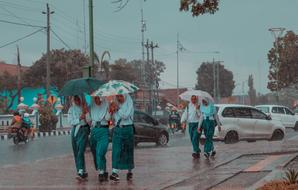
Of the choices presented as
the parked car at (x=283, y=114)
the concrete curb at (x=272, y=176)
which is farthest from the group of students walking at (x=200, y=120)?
the parked car at (x=283, y=114)

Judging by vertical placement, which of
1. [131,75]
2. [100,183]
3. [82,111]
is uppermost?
[131,75]

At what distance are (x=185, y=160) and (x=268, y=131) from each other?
10.3 metres

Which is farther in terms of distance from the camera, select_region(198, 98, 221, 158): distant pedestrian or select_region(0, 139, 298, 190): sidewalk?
select_region(198, 98, 221, 158): distant pedestrian

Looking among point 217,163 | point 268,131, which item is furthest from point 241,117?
point 217,163

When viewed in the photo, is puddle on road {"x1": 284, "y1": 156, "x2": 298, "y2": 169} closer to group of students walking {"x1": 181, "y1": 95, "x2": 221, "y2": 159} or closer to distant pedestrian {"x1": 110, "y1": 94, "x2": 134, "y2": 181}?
group of students walking {"x1": 181, "y1": 95, "x2": 221, "y2": 159}

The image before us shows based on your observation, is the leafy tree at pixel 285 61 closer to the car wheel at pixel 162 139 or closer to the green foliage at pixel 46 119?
the green foliage at pixel 46 119

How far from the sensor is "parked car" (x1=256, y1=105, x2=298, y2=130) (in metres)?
36.9

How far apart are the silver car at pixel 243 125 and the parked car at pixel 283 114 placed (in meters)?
12.2

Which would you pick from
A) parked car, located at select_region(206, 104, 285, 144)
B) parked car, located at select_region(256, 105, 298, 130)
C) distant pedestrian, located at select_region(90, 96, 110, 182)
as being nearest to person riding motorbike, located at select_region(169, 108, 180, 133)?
parked car, located at select_region(256, 105, 298, 130)

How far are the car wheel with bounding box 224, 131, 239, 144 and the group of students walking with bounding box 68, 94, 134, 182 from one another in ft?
40.2

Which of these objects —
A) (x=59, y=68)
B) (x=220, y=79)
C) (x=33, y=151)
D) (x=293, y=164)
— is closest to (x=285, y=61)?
(x=59, y=68)

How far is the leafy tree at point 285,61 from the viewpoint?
4994cm

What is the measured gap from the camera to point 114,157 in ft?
36.0

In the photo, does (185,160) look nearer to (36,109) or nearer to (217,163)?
(217,163)
